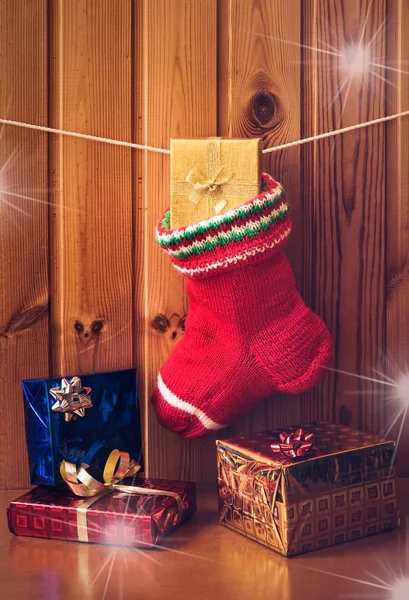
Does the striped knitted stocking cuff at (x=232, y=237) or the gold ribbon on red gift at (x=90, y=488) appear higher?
the striped knitted stocking cuff at (x=232, y=237)

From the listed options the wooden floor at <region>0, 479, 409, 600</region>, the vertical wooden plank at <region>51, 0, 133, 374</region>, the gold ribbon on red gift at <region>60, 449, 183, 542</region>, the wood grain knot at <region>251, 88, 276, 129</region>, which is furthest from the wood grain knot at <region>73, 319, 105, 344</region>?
the wood grain knot at <region>251, 88, 276, 129</region>

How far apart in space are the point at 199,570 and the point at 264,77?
2.82 feet

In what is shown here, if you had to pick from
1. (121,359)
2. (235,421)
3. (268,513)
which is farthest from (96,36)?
(268,513)

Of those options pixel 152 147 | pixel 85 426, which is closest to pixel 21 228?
pixel 152 147

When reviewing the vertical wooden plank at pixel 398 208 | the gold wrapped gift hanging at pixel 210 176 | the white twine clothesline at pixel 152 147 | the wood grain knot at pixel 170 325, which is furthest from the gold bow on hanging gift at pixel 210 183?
the vertical wooden plank at pixel 398 208

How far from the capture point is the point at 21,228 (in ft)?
4.31

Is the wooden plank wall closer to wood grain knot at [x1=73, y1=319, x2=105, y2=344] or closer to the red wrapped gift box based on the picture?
wood grain knot at [x1=73, y1=319, x2=105, y2=344]

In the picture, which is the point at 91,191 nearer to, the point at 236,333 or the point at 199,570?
the point at 236,333

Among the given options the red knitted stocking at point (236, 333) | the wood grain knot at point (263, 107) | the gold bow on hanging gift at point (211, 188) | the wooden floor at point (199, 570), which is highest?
the wood grain knot at point (263, 107)

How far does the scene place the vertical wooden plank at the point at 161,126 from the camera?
1.31 m

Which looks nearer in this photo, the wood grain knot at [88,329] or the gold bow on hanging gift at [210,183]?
the gold bow on hanging gift at [210,183]

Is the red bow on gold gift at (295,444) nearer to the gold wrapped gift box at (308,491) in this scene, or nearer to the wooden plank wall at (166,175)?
the gold wrapped gift box at (308,491)

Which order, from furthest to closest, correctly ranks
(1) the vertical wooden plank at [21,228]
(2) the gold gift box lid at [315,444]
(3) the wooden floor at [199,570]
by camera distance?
(1) the vertical wooden plank at [21,228] < (2) the gold gift box lid at [315,444] < (3) the wooden floor at [199,570]

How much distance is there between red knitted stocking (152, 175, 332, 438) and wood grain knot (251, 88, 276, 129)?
0.16m
